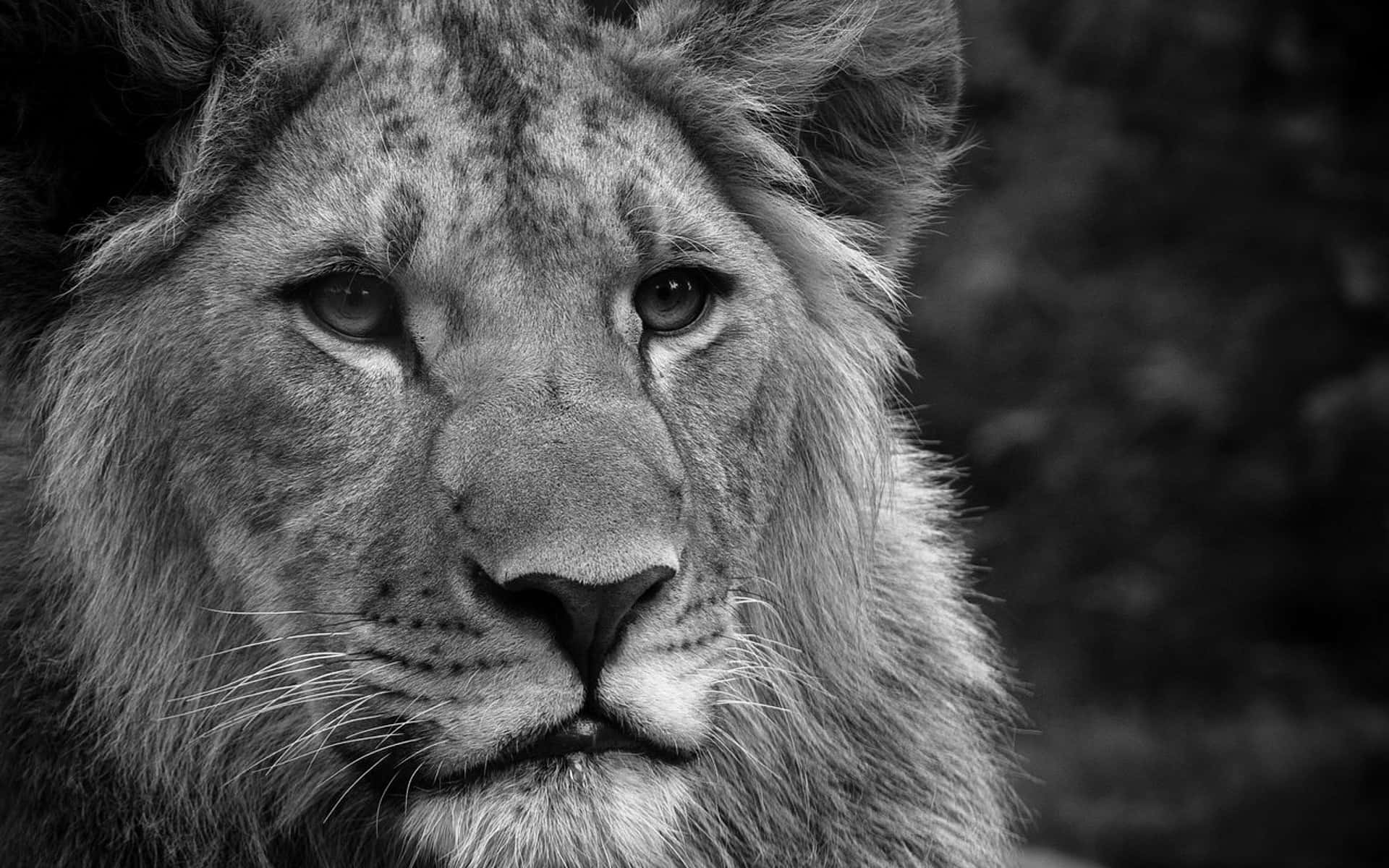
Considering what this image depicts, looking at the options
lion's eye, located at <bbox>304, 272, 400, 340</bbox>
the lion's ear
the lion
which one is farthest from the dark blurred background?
lion's eye, located at <bbox>304, 272, 400, 340</bbox>

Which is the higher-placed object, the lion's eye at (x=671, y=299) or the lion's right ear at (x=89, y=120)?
the lion's right ear at (x=89, y=120)

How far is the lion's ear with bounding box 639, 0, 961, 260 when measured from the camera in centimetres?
348

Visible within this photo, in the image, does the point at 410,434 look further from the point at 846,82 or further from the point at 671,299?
the point at 846,82

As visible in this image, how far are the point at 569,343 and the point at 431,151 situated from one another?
44cm

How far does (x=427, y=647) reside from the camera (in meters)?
2.71

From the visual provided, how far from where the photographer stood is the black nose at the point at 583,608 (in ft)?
8.48

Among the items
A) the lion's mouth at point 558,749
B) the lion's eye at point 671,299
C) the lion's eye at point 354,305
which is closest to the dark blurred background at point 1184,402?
the lion's eye at point 671,299

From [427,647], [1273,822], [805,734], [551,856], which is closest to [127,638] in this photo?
[427,647]

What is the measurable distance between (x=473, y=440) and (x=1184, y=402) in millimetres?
6471

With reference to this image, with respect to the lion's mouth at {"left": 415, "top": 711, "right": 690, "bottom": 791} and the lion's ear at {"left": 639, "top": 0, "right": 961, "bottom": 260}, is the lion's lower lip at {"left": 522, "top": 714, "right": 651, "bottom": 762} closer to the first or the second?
the lion's mouth at {"left": 415, "top": 711, "right": 690, "bottom": 791}

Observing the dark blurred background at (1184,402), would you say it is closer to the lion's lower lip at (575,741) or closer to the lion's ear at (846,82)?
the lion's ear at (846,82)

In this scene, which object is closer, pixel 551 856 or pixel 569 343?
pixel 551 856

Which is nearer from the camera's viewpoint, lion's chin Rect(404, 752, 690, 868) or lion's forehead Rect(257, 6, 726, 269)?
lion's chin Rect(404, 752, 690, 868)

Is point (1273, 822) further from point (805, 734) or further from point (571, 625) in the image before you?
point (571, 625)
